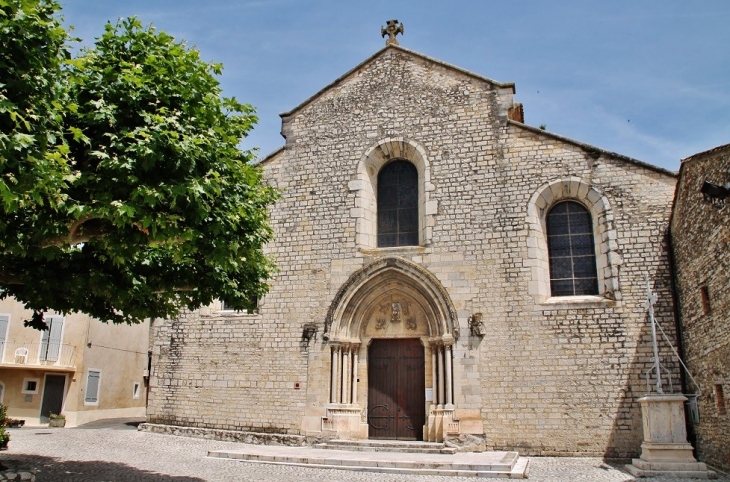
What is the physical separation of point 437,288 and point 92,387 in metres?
13.9

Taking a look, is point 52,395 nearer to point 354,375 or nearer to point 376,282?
point 354,375

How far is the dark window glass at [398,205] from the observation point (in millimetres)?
14625

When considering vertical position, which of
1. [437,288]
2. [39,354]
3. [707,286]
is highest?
[437,288]

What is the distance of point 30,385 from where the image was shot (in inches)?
792

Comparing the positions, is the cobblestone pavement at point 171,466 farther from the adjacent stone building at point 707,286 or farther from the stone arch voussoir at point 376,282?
the stone arch voussoir at point 376,282

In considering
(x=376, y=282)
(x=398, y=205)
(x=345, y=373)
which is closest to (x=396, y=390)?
(x=345, y=373)

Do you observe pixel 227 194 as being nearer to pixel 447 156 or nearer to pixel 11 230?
pixel 11 230

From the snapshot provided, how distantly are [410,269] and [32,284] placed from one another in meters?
7.65

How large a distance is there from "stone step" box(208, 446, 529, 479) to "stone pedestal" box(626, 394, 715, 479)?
2.08 metres

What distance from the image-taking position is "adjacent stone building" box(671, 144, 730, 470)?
980cm

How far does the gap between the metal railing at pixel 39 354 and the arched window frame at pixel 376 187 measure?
39.3 feet

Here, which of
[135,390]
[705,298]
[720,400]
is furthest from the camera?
[135,390]

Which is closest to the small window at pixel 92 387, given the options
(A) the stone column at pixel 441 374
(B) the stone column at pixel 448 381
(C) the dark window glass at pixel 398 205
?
(C) the dark window glass at pixel 398 205

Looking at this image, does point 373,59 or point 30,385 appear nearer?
point 373,59
